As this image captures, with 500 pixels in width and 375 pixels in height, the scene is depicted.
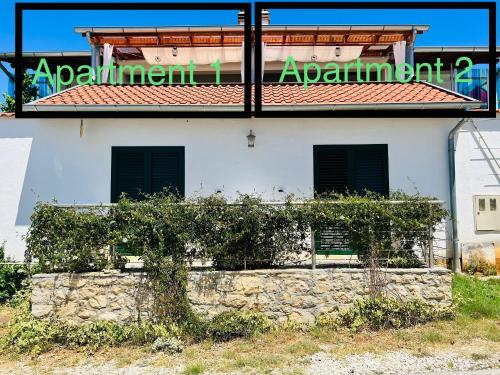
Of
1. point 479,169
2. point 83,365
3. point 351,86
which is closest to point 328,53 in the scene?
point 351,86

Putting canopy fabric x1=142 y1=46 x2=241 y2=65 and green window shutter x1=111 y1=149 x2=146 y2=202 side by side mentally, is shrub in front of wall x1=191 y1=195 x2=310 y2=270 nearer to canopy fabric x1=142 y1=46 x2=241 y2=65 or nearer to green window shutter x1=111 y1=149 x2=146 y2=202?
green window shutter x1=111 y1=149 x2=146 y2=202

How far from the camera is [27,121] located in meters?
9.13

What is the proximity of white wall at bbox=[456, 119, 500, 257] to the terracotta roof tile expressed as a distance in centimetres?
91

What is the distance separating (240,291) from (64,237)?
8.50 feet

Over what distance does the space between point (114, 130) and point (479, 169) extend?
7864 mm

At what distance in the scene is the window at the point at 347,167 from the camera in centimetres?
916

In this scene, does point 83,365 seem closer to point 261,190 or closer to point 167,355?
point 167,355

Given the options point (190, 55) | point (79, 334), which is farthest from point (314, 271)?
point (190, 55)

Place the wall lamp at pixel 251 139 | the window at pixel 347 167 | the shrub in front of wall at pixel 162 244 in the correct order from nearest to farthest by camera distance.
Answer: the shrub in front of wall at pixel 162 244, the wall lamp at pixel 251 139, the window at pixel 347 167

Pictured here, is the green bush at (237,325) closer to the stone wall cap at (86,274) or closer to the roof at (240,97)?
the stone wall cap at (86,274)

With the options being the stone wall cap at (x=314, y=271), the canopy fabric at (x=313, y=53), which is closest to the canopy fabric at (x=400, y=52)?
the canopy fabric at (x=313, y=53)

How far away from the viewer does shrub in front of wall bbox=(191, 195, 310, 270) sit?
6.11 m

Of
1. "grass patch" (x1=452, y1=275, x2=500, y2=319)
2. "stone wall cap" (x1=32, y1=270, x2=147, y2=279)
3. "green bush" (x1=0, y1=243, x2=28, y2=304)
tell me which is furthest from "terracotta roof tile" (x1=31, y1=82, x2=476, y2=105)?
"stone wall cap" (x1=32, y1=270, x2=147, y2=279)

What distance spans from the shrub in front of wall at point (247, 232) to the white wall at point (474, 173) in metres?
4.71
